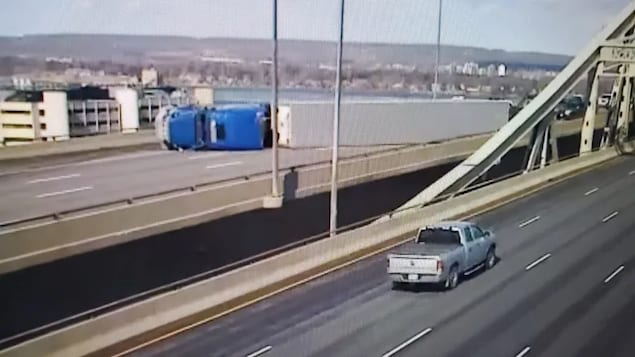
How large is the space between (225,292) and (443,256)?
12.1 feet

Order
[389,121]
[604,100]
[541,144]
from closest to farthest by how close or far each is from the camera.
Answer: [389,121]
[541,144]
[604,100]

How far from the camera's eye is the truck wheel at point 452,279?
12.5 m

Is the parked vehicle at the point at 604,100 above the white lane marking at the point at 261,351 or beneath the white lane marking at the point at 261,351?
above

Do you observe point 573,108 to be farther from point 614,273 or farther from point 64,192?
point 64,192

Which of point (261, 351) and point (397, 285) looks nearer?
point (261, 351)

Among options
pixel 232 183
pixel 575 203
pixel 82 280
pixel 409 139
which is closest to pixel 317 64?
pixel 232 183

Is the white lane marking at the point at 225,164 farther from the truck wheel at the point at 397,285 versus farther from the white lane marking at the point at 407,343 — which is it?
the white lane marking at the point at 407,343

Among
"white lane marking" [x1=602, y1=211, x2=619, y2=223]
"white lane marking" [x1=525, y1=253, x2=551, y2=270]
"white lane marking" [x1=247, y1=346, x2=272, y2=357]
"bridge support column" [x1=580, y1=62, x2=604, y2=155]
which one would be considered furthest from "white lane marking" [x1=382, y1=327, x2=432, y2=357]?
"bridge support column" [x1=580, y1=62, x2=604, y2=155]

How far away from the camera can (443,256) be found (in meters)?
12.6

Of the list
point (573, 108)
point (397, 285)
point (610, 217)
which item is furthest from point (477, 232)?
point (573, 108)

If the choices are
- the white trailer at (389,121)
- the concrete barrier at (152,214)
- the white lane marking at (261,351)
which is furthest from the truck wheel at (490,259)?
the white trailer at (389,121)

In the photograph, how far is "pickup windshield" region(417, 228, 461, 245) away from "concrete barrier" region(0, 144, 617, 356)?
1595 millimetres

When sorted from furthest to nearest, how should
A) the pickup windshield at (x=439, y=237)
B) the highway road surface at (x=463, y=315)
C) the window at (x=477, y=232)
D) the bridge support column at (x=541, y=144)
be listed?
the bridge support column at (x=541, y=144)
the window at (x=477, y=232)
the pickup windshield at (x=439, y=237)
the highway road surface at (x=463, y=315)

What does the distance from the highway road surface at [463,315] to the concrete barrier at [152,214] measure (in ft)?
8.19
